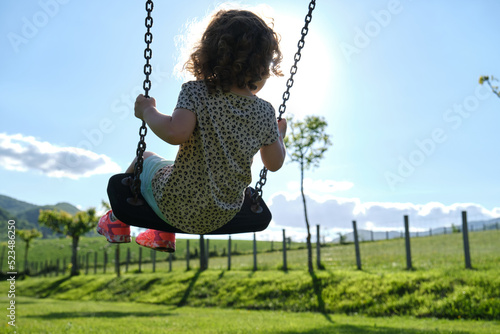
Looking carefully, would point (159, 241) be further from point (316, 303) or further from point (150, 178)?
point (316, 303)

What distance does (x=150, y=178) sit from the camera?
257cm

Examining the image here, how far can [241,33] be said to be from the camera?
7.77 ft


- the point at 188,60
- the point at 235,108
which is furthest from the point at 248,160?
the point at 188,60

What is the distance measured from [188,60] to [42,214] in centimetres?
4586

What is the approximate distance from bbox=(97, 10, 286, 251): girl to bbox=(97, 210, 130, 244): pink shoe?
1.60 ft

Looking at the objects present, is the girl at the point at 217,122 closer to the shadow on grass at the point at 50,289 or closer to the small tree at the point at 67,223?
the shadow on grass at the point at 50,289

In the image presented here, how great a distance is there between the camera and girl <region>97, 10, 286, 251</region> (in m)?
2.28

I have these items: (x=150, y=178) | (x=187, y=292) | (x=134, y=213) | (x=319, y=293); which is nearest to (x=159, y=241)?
(x=134, y=213)

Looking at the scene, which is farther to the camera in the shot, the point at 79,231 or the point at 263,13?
the point at 79,231

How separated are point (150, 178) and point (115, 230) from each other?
56 centimetres

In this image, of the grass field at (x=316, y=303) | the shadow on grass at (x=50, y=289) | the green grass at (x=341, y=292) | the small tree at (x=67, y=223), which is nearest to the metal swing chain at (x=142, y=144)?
the grass field at (x=316, y=303)

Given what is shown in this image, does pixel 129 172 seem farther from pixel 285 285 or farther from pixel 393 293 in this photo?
pixel 285 285

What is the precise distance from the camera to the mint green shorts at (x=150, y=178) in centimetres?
257

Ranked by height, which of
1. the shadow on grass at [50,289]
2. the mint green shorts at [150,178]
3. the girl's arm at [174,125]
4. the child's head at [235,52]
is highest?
the child's head at [235,52]
